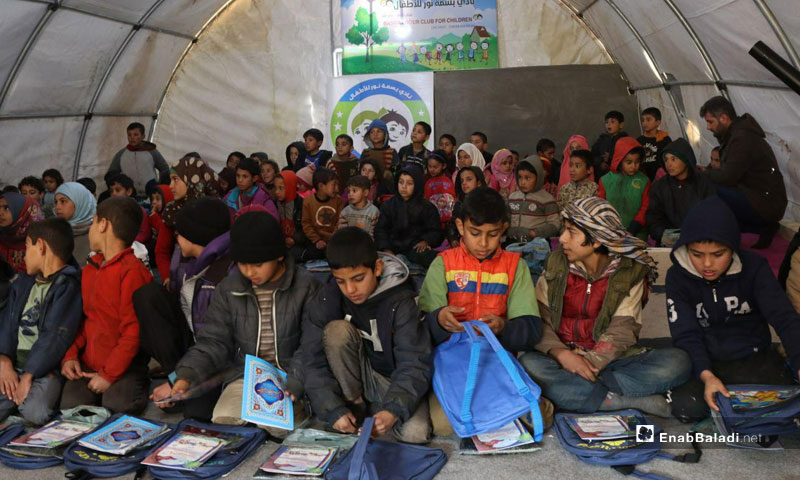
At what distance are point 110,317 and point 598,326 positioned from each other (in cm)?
237

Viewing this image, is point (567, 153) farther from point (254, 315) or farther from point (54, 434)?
point (54, 434)

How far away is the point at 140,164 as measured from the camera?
8.85 m

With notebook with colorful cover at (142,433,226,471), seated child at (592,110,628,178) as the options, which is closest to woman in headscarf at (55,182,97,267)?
notebook with colorful cover at (142,433,226,471)

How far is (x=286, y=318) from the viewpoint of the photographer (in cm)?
311

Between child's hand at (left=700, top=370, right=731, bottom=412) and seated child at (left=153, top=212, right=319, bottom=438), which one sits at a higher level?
seated child at (left=153, top=212, right=319, bottom=438)

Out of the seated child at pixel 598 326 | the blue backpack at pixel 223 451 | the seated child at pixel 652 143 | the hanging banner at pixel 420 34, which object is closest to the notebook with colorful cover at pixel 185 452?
the blue backpack at pixel 223 451

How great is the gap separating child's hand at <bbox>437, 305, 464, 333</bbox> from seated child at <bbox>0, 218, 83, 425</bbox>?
6.02 ft

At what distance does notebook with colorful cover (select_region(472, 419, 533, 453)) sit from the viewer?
271 centimetres

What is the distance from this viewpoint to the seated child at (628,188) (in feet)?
20.5

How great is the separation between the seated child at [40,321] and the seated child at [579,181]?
13.3 feet

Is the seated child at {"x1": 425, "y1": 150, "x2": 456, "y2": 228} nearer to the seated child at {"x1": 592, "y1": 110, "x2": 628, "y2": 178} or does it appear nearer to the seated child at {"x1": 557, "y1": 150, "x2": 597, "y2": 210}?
the seated child at {"x1": 557, "y1": 150, "x2": 597, "y2": 210}

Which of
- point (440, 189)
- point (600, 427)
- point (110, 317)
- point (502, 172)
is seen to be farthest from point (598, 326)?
point (502, 172)

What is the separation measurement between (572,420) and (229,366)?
63.2 inches

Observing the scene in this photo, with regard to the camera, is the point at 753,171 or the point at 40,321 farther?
the point at 753,171
